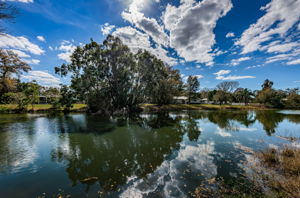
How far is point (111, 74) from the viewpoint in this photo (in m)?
26.2

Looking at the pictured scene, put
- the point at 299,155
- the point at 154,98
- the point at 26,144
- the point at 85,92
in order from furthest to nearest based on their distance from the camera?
the point at 154,98 → the point at 85,92 → the point at 26,144 → the point at 299,155

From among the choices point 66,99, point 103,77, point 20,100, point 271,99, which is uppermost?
point 103,77

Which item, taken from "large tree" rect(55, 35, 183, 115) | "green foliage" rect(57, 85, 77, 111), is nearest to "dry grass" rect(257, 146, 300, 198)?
"large tree" rect(55, 35, 183, 115)

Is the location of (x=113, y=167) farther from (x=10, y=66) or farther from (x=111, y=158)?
(x=10, y=66)

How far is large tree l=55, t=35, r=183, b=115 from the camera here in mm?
24609

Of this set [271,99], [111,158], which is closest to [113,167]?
[111,158]

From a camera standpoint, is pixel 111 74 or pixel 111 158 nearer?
pixel 111 158

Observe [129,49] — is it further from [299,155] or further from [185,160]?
[299,155]

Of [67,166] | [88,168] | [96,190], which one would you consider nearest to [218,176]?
[96,190]

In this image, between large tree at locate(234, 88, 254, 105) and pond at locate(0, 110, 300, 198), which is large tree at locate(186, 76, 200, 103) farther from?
pond at locate(0, 110, 300, 198)

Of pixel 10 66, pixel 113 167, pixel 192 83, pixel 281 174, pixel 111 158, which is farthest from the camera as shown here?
pixel 192 83

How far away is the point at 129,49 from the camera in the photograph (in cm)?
2539

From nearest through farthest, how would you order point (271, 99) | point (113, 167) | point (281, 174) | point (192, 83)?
point (281, 174)
point (113, 167)
point (271, 99)
point (192, 83)

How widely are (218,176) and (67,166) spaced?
22.5 feet
